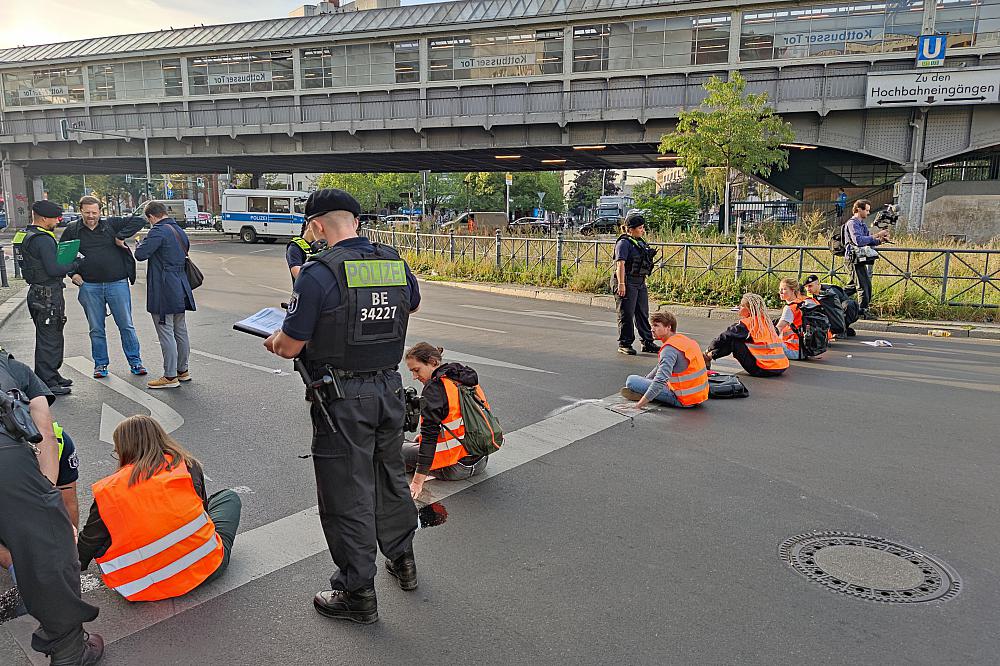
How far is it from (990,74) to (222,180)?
82.0m

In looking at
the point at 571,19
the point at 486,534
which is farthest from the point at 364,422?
the point at 571,19

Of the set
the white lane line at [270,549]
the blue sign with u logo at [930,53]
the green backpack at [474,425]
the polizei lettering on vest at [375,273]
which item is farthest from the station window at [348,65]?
the polizei lettering on vest at [375,273]

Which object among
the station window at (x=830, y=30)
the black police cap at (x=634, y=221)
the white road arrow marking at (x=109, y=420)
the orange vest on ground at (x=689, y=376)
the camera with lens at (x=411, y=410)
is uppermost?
the station window at (x=830, y=30)

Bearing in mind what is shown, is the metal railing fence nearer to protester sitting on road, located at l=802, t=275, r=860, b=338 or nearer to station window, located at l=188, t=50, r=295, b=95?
protester sitting on road, located at l=802, t=275, r=860, b=338

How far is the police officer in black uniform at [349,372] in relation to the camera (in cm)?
320

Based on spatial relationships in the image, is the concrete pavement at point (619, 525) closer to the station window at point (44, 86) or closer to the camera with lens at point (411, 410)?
the camera with lens at point (411, 410)

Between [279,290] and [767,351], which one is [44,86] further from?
[767,351]

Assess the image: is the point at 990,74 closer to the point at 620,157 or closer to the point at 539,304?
the point at 620,157

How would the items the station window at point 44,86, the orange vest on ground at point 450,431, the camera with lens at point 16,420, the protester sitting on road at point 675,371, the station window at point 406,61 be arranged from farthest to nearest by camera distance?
the station window at point 44,86 → the station window at point 406,61 → the protester sitting on road at point 675,371 → the orange vest on ground at point 450,431 → the camera with lens at point 16,420

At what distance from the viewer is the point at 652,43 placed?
36.5m

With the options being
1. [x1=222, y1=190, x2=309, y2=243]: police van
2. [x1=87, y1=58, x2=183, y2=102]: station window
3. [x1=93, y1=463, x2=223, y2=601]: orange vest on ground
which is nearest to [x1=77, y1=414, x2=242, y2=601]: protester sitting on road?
[x1=93, y1=463, x2=223, y2=601]: orange vest on ground

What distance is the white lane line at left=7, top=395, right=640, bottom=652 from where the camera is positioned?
3334 millimetres

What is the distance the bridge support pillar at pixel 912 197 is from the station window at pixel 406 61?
1069 inches

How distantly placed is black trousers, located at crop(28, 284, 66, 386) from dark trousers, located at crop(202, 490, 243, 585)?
4336 mm
